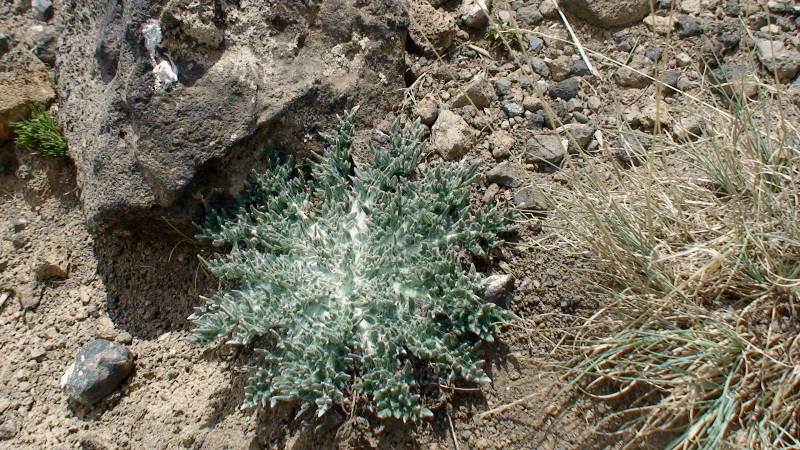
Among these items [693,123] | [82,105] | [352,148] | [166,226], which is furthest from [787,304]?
[82,105]

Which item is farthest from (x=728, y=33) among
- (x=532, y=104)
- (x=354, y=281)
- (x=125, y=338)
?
(x=125, y=338)

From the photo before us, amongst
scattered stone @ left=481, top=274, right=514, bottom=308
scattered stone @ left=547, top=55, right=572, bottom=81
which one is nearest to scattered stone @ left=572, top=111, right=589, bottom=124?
scattered stone @ left=547, top=55, right=572, bottom=81

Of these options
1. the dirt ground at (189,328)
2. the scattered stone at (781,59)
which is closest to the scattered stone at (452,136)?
the dirt ground at (189,328)

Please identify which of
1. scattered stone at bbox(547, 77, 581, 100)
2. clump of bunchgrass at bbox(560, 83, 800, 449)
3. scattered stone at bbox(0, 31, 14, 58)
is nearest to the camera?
clump of bunchgrass at bbox(560, 83, 800, 449)

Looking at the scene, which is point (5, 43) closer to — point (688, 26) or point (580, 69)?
point (580, 69)

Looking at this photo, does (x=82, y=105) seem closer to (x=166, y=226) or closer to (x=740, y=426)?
(x=166, y=226)

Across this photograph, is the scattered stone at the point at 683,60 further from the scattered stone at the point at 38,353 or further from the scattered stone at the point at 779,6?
the scattered stone at the point at 38,353

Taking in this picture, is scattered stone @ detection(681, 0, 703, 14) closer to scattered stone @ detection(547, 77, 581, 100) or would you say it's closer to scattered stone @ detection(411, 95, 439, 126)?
scattered stone @ detection(547, 77, 581, 100)
